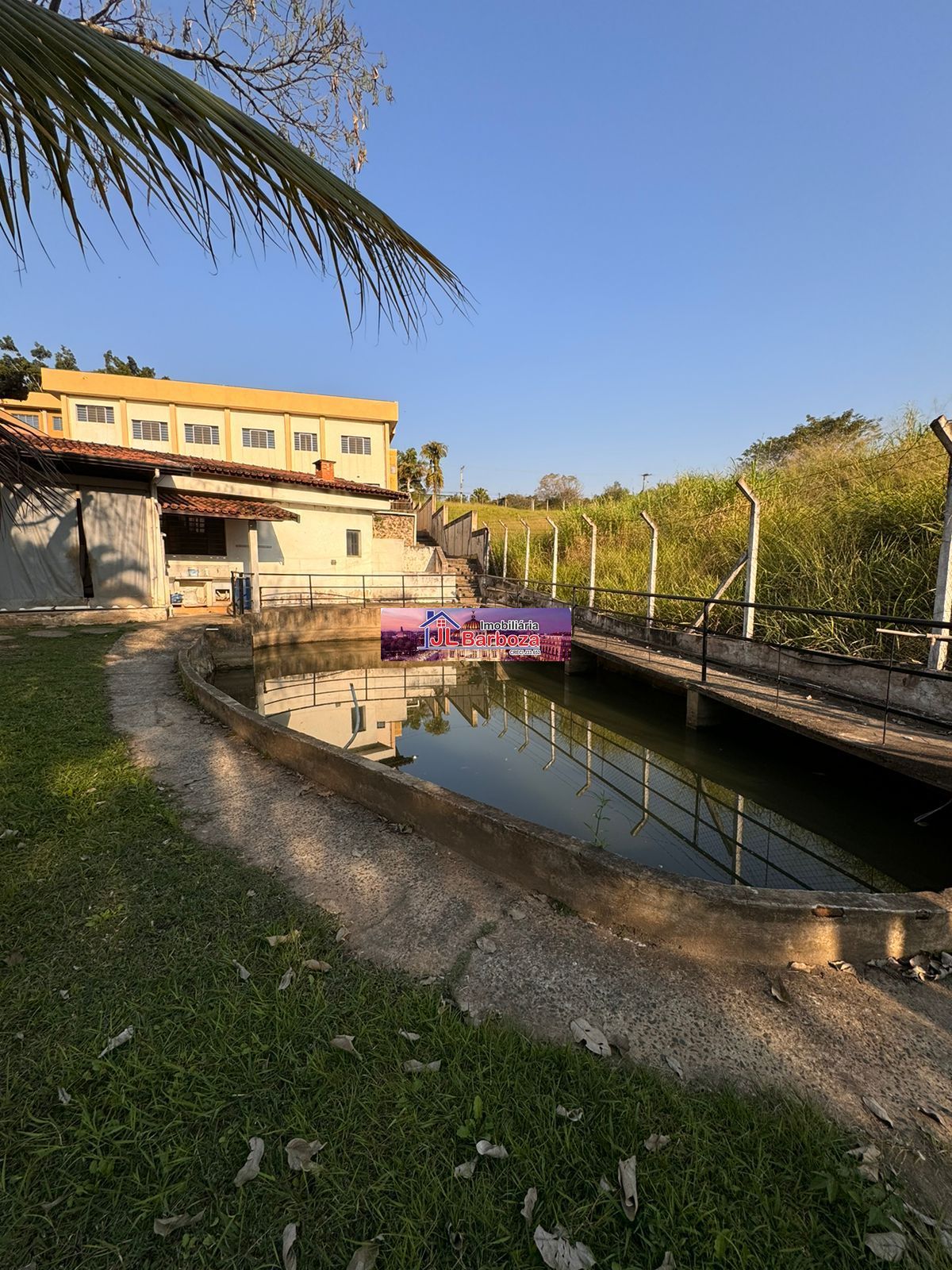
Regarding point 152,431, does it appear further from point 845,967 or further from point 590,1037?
point 845,967

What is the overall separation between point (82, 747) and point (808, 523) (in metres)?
10.6

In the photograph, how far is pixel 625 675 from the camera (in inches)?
410

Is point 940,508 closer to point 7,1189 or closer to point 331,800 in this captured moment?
point 331,800

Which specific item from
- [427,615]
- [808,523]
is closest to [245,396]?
[427,615]

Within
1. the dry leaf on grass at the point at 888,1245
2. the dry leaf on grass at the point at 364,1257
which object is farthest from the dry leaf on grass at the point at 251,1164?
the dry leaf on grass at the point at 888,1245

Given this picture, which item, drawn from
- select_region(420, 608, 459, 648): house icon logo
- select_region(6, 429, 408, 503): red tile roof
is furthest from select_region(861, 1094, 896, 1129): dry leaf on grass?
select_region(420, 608, 459, 648): house icon logo

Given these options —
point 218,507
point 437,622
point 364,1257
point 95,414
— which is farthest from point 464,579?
point 364,1257

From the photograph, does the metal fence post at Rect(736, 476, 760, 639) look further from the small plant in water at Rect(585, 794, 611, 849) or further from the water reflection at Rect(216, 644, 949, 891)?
the small plant in water at Rect(585, 794, 611, 849)

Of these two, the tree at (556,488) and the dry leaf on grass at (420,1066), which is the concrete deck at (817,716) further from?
the tree at (556,488)

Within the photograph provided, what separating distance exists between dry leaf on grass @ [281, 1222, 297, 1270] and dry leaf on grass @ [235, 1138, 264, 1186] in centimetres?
16

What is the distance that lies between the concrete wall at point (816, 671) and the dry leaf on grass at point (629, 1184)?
519 cm

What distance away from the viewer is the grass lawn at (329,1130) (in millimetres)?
1274

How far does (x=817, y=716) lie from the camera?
576 centimetres

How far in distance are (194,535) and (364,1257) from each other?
18376 mm
